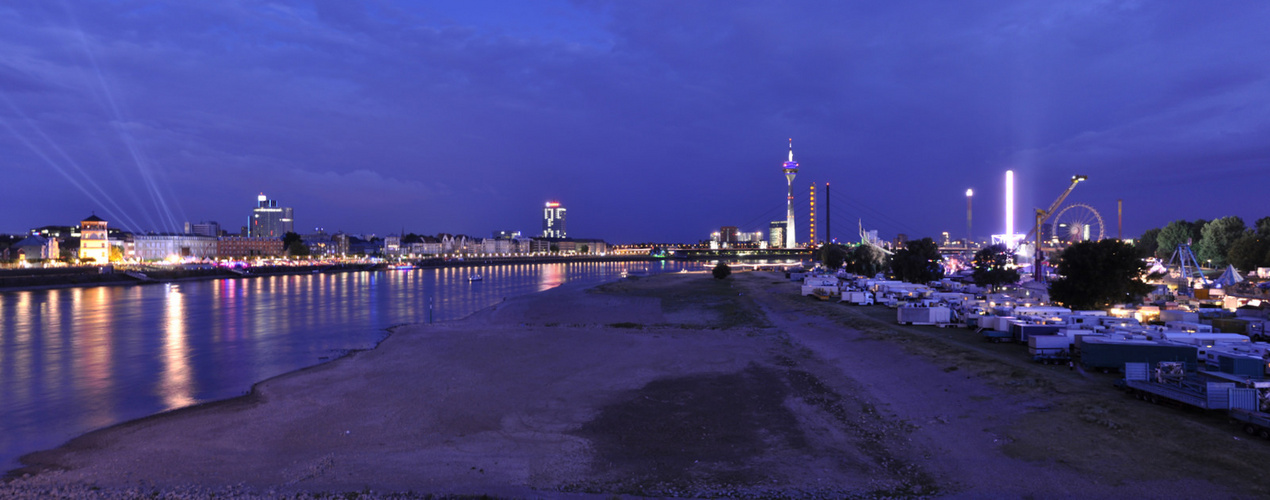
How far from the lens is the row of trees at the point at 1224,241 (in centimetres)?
5662

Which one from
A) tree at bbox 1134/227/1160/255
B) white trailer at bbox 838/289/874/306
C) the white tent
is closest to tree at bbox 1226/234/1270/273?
the white tent

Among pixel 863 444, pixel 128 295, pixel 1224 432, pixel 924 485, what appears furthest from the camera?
pixel 128 295

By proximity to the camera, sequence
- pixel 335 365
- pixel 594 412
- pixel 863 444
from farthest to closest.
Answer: pixel 335 365 → pixel 594 412 → pixel 863 444

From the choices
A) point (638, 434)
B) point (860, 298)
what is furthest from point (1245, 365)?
point (860, 298)

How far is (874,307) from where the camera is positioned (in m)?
31.1

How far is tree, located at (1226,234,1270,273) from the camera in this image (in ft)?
184

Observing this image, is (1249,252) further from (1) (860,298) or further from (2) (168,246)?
(2) (168,246)

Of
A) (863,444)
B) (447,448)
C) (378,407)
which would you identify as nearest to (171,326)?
(378,407)

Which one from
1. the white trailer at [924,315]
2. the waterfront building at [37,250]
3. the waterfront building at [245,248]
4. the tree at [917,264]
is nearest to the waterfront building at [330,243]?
the waterfront building at [245,248]

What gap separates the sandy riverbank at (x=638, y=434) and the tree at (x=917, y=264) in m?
35.4

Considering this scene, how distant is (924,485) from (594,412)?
6151 mm

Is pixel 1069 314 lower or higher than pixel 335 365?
higher

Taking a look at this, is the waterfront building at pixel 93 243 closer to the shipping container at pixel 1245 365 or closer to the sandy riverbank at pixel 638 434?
the sandy riverbank at pixel 638 434

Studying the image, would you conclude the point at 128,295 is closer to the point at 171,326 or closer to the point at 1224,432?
the point at 171,326
